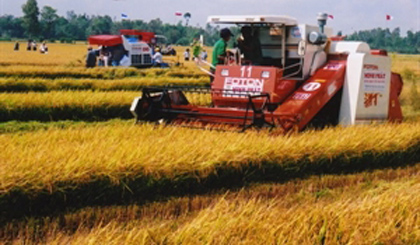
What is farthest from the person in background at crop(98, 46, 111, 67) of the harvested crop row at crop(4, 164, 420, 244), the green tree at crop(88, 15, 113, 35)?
the green tree at crop(88, 15, 113, 35)

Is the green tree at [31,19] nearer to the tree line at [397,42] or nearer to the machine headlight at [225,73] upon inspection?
the tree line at [397,42]

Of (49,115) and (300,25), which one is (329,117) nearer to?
(300,25)

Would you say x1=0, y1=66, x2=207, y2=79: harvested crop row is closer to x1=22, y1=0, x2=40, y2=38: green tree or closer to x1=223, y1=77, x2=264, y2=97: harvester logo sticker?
x1=223, y1=77, x2=264, y2=97: harvester logo sticker

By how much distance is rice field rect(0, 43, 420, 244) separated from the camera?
4094mm

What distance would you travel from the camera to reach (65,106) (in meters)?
12.0

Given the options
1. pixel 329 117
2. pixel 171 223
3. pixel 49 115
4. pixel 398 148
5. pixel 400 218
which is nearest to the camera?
pixel 400 218

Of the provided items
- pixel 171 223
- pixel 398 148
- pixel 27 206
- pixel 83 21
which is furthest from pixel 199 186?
pixel 83 21

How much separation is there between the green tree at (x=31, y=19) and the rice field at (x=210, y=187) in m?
101

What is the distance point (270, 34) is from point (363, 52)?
5.40 ft

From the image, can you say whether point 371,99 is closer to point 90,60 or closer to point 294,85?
point 294,85

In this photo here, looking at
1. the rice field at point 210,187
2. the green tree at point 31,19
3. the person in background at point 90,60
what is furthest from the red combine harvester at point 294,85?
the green tree at point 31,19

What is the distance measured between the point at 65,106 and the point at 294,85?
5013 millimetres

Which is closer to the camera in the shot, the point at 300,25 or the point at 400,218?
the point at 400,218

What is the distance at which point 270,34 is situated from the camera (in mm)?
10016
